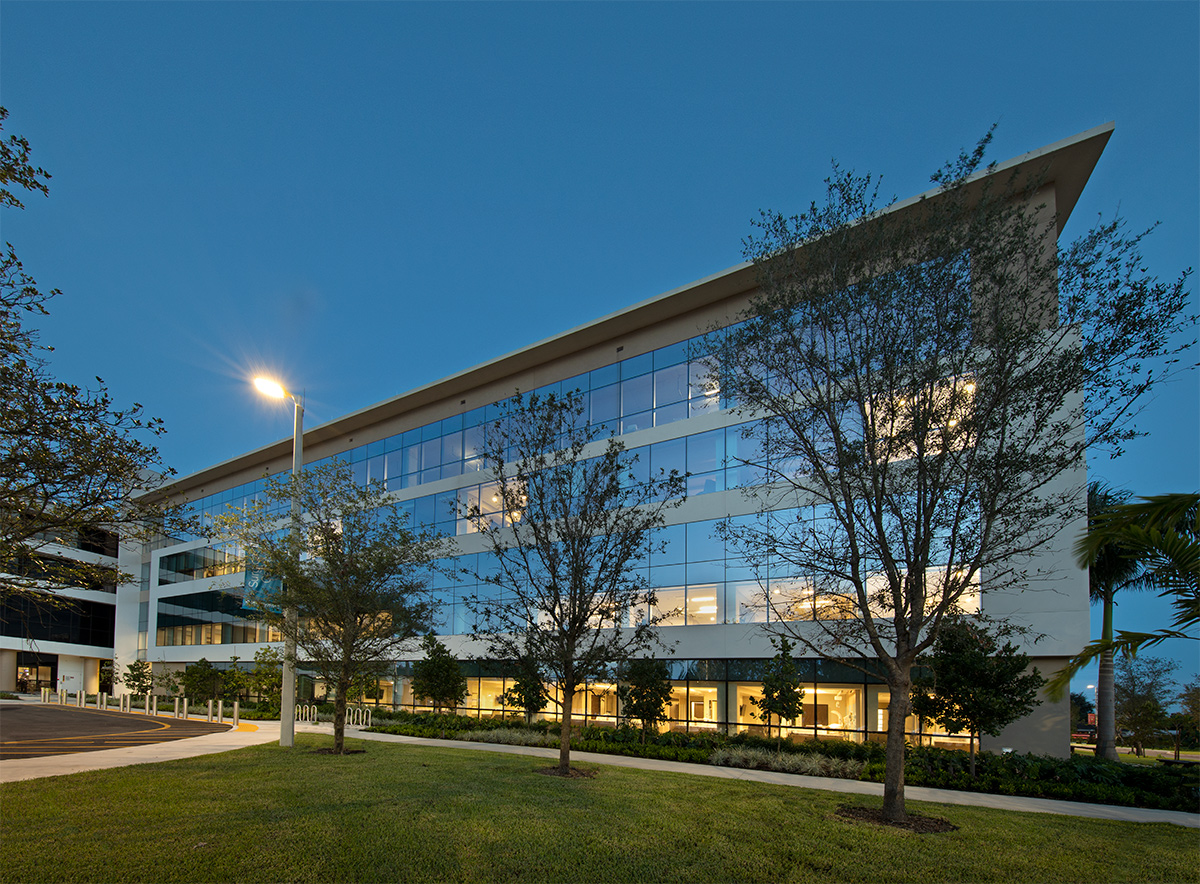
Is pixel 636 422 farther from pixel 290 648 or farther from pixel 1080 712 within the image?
pixel 1080 712

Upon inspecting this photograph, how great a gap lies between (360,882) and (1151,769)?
1728 cm

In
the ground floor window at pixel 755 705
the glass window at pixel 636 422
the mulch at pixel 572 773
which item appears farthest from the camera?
the glass window at pixel 636 422

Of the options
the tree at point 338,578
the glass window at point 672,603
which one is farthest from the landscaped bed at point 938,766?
the tree at point 338,578

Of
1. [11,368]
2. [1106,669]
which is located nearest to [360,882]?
[11,368]

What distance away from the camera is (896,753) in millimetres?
11602

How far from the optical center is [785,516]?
80.8 ft

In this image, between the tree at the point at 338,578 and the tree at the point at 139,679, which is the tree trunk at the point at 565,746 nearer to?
the tree at the point at 338,578

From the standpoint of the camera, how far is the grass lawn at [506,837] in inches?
313

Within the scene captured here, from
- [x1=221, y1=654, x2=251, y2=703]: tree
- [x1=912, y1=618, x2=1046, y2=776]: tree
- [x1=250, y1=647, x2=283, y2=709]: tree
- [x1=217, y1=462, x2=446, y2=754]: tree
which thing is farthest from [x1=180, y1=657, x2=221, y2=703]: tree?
[x1=912, y1=618, x2=1046, y2=776]: tree

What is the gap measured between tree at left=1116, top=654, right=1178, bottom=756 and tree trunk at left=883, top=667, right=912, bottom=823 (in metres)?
34.7

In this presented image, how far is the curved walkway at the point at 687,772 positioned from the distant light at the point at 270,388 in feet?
28.2

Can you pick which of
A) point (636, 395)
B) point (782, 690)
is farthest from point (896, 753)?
point (636, 395)

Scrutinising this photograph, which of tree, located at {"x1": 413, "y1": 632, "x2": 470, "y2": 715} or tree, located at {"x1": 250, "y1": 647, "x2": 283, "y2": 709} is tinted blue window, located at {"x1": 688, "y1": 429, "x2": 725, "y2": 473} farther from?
tree, located at {"x1": 250, "y1": 647, "x2": 283, "y2": 709}

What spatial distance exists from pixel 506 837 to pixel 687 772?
9.65 meters
